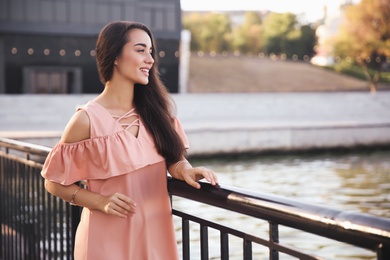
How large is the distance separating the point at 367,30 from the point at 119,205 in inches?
1670

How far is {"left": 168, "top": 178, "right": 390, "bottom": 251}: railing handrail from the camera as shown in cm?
137

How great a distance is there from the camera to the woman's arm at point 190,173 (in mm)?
2158

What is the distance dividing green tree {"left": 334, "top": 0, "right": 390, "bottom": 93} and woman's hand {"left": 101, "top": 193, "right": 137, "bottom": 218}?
41276mm

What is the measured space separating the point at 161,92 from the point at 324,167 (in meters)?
14.7

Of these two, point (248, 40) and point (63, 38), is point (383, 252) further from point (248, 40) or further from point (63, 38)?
point (248, 40)

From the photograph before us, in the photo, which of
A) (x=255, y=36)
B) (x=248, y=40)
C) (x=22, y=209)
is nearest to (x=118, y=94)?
(x=22, y=209)

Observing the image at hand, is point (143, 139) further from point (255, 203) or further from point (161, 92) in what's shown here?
point (255, 203)

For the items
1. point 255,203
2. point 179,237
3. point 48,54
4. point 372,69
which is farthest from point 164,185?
point 372,69

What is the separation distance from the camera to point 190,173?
2.29 meters

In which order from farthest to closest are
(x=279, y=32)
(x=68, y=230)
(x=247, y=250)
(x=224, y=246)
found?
(x=279, y=32)
(x=68, y=230)
(x=224, y=246)
(x=247, y=250)

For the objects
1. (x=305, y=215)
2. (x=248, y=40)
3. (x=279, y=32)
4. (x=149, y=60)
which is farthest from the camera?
(x=248, y=40)

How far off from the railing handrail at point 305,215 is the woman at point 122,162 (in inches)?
6.5

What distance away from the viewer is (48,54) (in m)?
30.2

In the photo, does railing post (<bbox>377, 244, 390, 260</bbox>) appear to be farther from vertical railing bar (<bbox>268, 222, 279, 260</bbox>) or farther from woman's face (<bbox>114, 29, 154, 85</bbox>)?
woman's face (<bbox>114, 29, 154, 85</bbox>)
